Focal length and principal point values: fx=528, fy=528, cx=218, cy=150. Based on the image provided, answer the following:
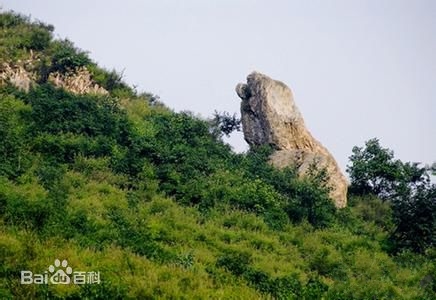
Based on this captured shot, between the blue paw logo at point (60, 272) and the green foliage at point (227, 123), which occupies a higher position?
the green foliage at point (227, 123)

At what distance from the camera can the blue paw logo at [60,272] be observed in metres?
10.9

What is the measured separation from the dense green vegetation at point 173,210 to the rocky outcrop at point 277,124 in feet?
4.47

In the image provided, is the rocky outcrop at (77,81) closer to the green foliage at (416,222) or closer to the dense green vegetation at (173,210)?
the dense green vegetation at (173,210)

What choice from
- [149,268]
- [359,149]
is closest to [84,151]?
[149,268]

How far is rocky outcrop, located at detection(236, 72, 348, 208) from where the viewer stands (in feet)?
93.6

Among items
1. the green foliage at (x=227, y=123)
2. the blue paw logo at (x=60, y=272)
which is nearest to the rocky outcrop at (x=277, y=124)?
the green foliage at (x=227, y=123)

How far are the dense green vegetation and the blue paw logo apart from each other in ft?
0.68

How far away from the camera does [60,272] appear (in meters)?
11.2

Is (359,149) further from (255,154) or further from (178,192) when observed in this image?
(178,192)

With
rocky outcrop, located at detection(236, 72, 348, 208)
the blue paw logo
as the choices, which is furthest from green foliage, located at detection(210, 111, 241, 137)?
the blue paw logo

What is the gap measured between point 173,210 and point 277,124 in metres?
12.6

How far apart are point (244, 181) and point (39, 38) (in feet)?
54.1

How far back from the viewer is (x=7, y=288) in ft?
34.5

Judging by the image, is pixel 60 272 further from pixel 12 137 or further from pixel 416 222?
pixel 416 222
